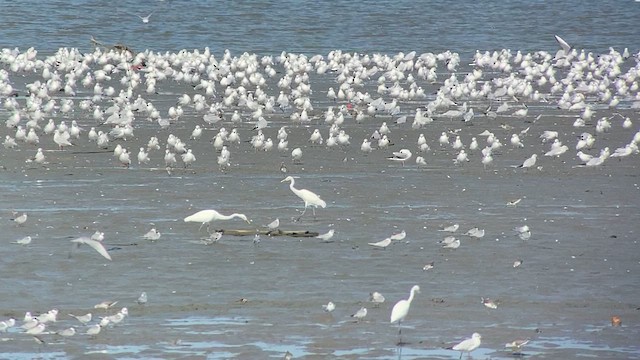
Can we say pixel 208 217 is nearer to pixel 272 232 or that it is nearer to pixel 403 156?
pixel 272 232

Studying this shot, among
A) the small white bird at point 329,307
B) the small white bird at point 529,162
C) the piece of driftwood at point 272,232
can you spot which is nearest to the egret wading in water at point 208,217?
the piece of driftwood at point 272,232

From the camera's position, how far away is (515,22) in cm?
5919

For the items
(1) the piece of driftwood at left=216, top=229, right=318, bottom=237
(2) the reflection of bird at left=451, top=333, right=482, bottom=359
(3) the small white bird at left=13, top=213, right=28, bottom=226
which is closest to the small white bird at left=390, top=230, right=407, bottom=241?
(1) the piece of driftwood at left=216, top=229, right=318, bottom=237

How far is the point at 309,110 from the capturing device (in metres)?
31.4

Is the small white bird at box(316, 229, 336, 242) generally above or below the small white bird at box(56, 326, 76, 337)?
below

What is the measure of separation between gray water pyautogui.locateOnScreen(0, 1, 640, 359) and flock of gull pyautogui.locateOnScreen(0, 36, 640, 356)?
0.17 meters

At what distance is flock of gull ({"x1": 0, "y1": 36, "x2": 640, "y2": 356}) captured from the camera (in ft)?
77.8

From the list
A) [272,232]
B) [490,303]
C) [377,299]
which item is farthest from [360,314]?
[272,232]

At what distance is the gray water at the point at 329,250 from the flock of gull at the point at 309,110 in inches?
6.9

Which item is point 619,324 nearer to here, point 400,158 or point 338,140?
point 400,158

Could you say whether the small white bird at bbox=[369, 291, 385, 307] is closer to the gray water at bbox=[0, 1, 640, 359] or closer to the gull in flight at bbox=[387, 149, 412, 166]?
the gray water at bbox=[0, 1, 640, 359]

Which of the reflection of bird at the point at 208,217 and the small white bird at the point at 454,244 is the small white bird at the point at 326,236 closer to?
the reflection of bird at the point at 208,217

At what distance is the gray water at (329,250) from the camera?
12.6 m

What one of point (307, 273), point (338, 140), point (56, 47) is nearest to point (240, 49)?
point (56, 47)
